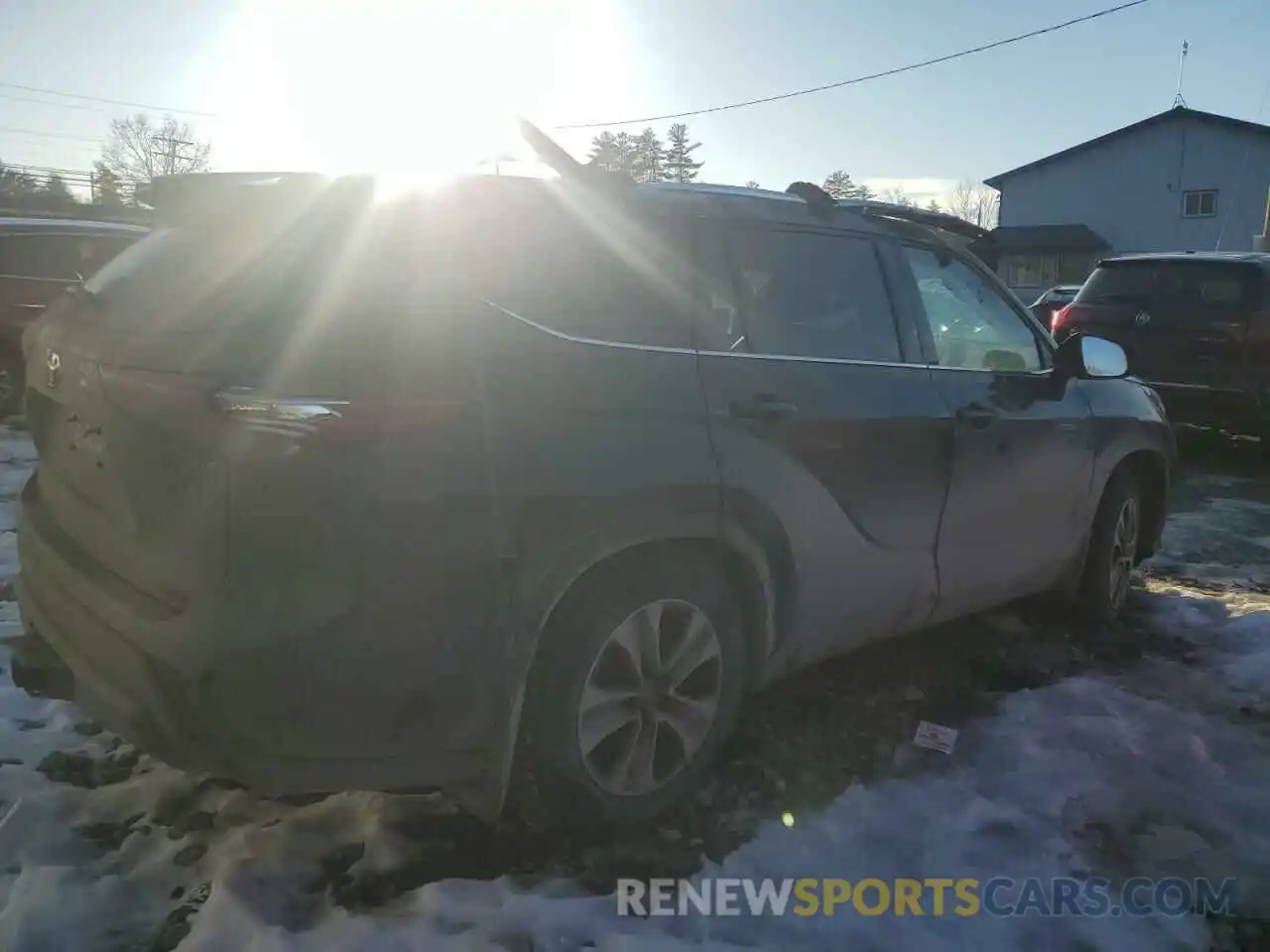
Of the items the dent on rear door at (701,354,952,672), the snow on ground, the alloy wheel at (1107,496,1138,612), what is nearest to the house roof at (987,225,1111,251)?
the alloy wheel at (1107,496,1138,612)

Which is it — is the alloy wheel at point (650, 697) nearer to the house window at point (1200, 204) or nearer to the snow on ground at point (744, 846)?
the snow on ground at point (744, 846)

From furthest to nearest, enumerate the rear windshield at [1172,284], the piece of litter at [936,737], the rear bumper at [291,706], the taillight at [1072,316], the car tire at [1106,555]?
the taillight at [1072,316], the rear windshield at [1172,284], the car tire at [1106,555], the piece of litter at [936,737], the rear bumper at [291,706]

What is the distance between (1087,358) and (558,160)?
245cm

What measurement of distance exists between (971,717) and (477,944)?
2004 millimetres

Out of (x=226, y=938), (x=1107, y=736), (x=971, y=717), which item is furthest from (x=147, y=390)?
(x=1107, y=736)

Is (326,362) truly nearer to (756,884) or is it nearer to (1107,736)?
(756,884)

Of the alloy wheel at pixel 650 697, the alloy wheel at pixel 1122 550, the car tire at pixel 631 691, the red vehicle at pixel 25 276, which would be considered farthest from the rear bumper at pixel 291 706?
the red vehicle at pixel 25 276

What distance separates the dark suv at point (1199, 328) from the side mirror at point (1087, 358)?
459 cm

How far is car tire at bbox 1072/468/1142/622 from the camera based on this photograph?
4.75 m

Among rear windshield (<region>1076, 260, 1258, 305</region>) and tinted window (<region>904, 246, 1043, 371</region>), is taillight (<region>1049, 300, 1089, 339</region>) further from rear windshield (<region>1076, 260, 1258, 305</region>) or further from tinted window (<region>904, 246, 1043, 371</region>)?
tinted window (<region>904, 246, 1043, 371</region>)

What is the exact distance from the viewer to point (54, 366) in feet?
9.37

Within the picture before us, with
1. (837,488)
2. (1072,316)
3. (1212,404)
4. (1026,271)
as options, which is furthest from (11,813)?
(1026,271)

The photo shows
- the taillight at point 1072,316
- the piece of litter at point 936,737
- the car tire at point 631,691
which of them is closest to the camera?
the car tire at point 631,691

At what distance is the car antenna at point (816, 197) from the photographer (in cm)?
365
